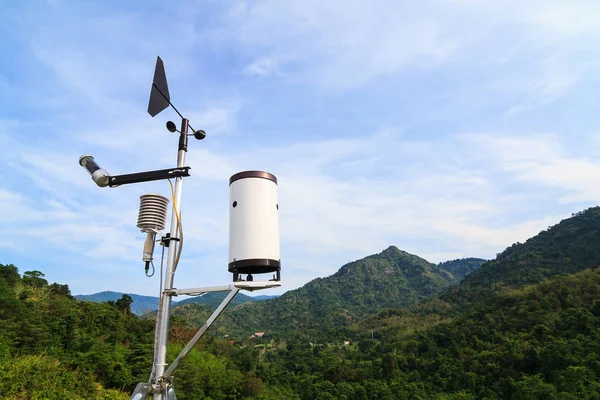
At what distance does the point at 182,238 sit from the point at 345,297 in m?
96.8

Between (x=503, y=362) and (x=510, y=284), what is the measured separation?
104 ft

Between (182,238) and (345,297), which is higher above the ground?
(345,297)

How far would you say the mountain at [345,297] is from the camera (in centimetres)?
7338

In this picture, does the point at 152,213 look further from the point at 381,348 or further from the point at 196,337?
the point at 381,348

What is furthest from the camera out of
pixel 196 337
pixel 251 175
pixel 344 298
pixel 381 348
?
pixel 344 298

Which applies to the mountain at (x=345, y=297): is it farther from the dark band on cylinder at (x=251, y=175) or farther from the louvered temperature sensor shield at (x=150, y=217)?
the dark band on cylinder at (x=251, y=175)

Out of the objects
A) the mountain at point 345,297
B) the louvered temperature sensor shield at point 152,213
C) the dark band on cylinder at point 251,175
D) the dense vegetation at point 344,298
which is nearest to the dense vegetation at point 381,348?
the louvered temperature sensor shield at point 152,213

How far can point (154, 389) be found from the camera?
2.17 m

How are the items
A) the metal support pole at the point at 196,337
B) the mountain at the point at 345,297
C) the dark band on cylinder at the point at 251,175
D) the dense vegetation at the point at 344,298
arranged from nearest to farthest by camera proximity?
the metal support pole at the point at 196,337 < the dark band on cylinder at the point at 251,175 < the dense vegetation at the point at 344,298 < the mountain at the point at 345,297

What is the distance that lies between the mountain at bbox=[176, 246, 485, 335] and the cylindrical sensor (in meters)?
59.1

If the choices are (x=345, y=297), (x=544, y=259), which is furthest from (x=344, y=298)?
(x=544, y=259)

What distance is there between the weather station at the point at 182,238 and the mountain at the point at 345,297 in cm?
5895

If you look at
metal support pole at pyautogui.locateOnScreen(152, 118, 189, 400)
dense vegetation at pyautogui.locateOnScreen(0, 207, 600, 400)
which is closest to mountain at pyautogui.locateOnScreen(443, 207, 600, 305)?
dense vegetation at pyautogui.locateOnScreen(0, 207, 600, 400)

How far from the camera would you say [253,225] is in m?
2.38
